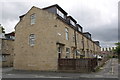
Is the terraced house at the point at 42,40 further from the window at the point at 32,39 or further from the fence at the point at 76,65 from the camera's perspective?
the fence at the point at 76,65

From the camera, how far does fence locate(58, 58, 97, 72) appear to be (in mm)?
16078

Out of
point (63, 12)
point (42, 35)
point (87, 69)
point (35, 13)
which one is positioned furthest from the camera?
point (63, 12)

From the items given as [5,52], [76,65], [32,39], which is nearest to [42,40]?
[32,39]

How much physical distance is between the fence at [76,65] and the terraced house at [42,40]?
0.80 metres

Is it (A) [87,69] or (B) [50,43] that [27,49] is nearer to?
(B) [50,43]

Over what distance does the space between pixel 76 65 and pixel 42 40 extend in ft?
19.2

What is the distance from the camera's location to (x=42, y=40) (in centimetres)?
1912

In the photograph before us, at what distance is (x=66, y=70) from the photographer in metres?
16.7

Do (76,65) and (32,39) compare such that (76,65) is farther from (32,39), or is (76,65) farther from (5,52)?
(5,52)

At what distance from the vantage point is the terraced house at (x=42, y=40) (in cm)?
1828

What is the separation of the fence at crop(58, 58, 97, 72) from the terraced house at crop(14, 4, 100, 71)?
0.80 m

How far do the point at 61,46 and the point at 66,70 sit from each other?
4.06 meters

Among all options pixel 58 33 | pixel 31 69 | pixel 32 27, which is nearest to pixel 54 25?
pixel 58 33

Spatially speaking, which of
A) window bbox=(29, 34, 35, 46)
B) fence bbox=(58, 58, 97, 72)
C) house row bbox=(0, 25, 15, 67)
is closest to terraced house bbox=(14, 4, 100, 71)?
window bbox=(29, 34, 35, 46)
